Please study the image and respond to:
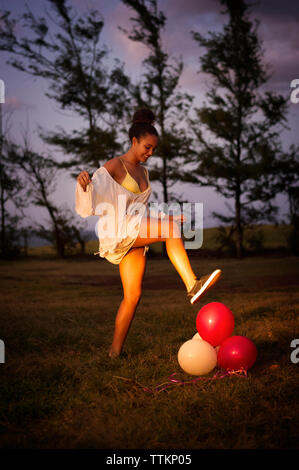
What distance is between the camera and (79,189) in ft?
10.5

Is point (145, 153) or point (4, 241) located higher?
point (145, 153)

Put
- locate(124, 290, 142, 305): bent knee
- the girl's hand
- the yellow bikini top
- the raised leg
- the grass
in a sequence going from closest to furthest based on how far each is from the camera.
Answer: the grass
the girl's hand
the raised leg
the yellow bikini top
locate(124, 290, 142, 305): bent knee

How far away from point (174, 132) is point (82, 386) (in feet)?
50.9

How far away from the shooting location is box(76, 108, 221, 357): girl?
3.22m

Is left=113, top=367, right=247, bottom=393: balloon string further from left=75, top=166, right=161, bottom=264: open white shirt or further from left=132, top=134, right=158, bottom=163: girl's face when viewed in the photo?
left=132, top=134, right=158, bottom=163: girl's face

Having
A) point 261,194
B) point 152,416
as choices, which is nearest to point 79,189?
point 152,416

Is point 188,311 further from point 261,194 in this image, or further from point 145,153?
point 261,194

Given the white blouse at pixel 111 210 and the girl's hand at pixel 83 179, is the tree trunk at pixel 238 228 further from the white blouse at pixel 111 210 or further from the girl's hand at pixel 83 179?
the girl's hand at pixel 83 179

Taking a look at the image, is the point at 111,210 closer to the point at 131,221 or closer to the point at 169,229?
the point at 131,221

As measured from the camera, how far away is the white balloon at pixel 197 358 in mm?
3211

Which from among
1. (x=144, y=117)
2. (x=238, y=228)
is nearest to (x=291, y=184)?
(x=238, y=228)

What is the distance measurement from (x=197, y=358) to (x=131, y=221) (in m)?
1.23

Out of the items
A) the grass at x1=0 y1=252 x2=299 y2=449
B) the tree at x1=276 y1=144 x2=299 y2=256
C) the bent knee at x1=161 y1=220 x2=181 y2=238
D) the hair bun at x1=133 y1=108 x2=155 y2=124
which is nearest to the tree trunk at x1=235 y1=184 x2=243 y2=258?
the tree at x1=276 y1=144 x2=299 y2=256

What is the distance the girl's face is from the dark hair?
1.5 inches
